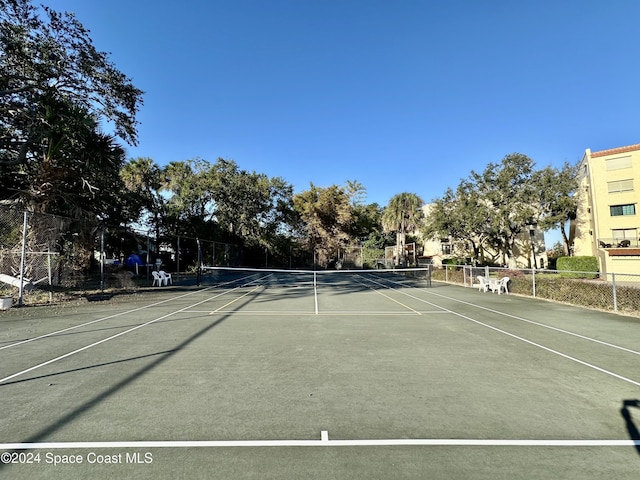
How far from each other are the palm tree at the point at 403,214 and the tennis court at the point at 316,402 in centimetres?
3160

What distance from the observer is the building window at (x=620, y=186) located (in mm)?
31594

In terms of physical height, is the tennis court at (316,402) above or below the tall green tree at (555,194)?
below

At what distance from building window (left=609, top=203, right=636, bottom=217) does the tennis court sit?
3174cm

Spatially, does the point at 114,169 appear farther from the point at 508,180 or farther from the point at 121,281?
the point at 508,180

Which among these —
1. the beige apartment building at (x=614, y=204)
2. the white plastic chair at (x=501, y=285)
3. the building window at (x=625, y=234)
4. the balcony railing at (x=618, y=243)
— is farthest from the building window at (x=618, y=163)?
the white plastic chair at (x=501, y=285)

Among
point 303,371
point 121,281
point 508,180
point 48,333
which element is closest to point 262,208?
point 121,281

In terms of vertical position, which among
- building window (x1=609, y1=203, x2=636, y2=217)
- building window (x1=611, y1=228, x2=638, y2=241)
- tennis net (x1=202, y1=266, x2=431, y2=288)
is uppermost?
building window (x1=609, y1=203, x2=636, y2=217)

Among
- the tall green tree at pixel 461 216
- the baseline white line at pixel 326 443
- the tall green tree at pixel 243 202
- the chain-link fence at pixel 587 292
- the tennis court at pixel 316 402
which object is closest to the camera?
the tennis court at pixel 316 402

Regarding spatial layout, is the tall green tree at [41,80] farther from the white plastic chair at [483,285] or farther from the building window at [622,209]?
the building window at [622,209]

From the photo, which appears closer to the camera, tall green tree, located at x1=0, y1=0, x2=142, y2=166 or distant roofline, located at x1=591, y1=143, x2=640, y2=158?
tall green tree, located at x1=0, y1=0, x2=142, y2=166

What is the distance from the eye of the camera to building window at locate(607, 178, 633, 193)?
31594 mm

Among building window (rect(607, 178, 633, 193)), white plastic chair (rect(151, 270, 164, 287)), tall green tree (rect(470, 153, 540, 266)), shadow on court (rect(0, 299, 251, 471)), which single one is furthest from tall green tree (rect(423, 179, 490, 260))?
shadow on court (rect(0, 299, 251, 471))

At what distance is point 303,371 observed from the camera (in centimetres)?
524

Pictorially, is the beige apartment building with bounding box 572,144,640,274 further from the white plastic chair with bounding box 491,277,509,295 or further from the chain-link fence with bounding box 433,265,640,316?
the chain-link fence with bounding box 433,265,640,316
